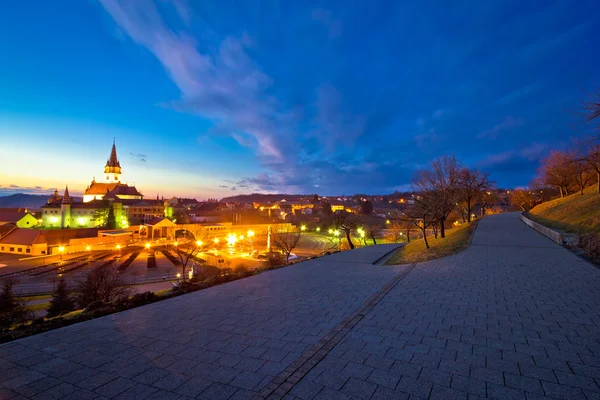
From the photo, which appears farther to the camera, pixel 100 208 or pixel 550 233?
pixel 100 208

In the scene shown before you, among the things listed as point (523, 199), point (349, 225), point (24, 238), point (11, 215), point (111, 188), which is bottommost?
point (24, 238)

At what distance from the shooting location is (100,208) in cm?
7338

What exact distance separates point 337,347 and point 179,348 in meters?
2.59

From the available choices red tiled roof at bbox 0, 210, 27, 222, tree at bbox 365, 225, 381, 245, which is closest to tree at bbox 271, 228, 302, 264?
tree at bbox 365, 225, 381, 245

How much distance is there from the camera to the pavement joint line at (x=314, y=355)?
11.3 ft

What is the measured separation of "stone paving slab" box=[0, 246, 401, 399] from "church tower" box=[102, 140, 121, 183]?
11340 centimetres

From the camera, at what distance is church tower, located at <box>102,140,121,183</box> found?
331ft


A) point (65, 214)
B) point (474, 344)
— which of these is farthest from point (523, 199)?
point (65, 214)

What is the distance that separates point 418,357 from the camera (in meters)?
4.12

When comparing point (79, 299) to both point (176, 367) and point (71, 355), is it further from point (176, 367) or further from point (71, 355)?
point (176, 367)

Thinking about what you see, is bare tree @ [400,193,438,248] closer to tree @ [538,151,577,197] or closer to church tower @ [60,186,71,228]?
tree @ [538,151,577,197]

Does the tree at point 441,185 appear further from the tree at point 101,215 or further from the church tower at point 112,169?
the church tower at point 112,169

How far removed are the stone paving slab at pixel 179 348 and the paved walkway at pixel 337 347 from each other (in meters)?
0.02

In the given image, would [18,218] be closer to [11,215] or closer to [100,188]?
[11,215]
